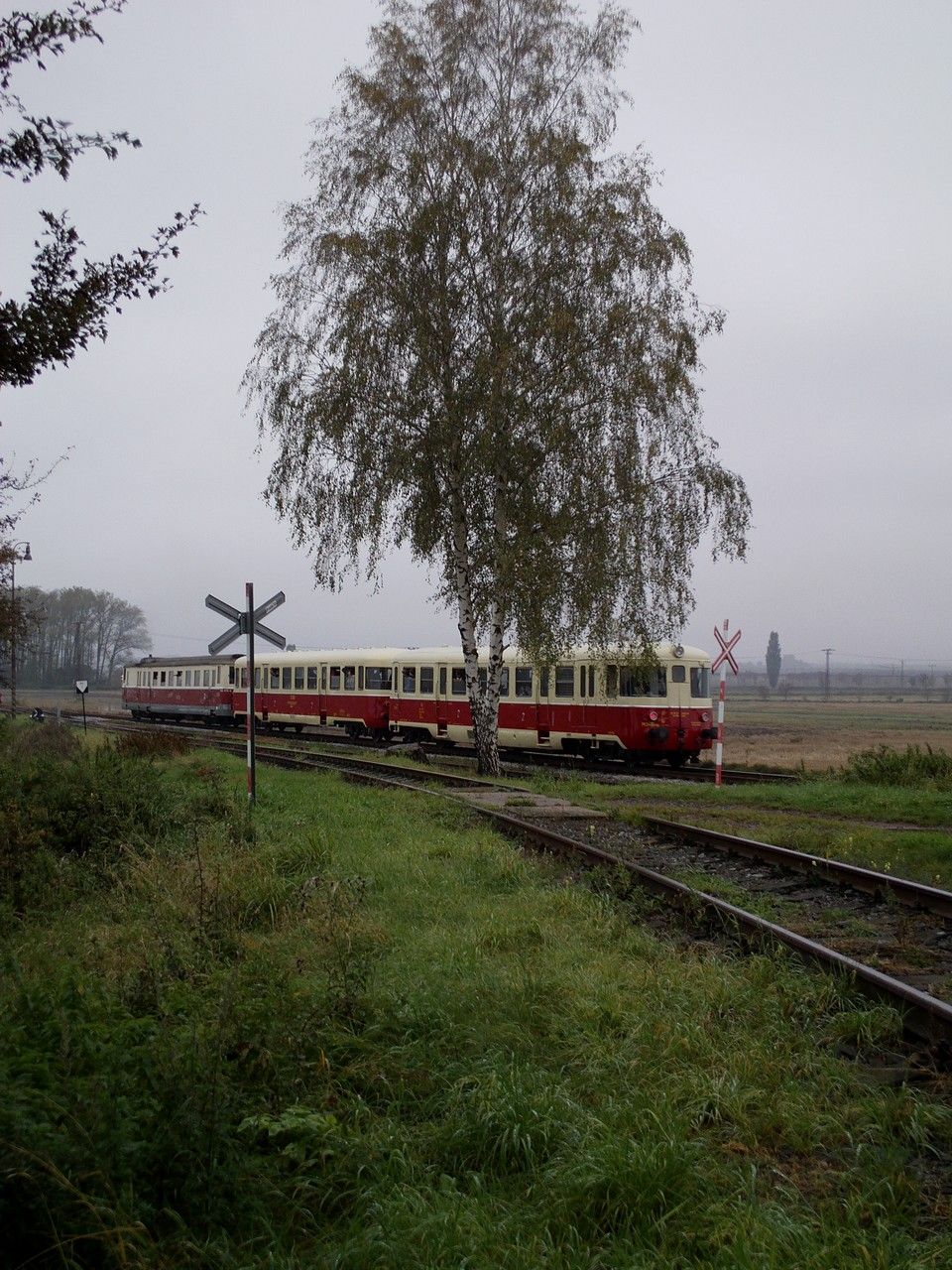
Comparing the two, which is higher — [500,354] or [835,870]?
[500,354]

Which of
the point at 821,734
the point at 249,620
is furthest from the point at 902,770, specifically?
the point at 821,734

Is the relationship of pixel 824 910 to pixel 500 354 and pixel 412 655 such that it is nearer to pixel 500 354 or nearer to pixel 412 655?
pixel 500 354

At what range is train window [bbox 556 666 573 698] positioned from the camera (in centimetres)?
2623

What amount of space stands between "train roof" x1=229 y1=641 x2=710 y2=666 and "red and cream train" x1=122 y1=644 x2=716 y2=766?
0.04 meters

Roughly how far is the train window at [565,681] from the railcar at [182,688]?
63.8 ft

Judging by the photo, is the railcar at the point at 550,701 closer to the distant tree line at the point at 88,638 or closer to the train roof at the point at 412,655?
the train roof at the point at 412,655

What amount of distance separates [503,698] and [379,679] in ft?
21.4

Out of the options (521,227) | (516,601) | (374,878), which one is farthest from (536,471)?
(374,878)

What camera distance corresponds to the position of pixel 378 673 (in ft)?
111

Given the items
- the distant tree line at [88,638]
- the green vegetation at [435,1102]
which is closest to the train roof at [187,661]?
the green vegetation at [435,1102]

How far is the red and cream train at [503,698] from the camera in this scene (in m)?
25.2

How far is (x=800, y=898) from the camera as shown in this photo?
9.55 m

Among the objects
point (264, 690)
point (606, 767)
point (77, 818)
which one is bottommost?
point (606, 767)

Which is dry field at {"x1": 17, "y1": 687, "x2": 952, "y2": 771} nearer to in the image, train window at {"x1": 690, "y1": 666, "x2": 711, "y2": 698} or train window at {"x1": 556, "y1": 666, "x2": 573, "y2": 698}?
train window at {"x1": 690, "y1": 666, "x2": 711, "y2": 698}
